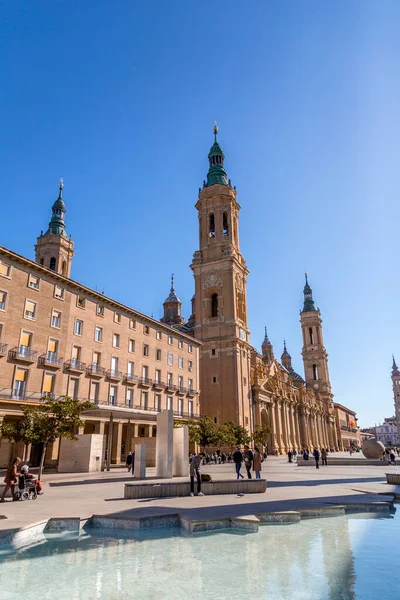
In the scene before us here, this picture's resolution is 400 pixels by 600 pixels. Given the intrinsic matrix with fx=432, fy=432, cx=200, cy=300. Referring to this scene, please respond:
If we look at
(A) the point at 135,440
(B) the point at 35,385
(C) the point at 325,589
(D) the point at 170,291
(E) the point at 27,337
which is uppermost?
(D) the point at 170,291

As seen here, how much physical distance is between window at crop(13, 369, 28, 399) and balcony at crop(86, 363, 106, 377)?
19.7 ft

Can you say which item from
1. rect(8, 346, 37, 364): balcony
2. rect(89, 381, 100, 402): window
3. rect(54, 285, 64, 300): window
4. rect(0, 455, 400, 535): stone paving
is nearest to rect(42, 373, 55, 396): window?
rect(8, 346, 37, 364): balcony

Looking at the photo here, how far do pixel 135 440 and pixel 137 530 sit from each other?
74.5 ft

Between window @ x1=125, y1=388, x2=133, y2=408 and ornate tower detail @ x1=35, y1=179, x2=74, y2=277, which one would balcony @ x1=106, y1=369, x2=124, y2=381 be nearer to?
window @ x1=125, y1=388, x2=133, y2=408

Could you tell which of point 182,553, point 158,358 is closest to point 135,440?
point 158,358

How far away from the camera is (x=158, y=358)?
4562 cm

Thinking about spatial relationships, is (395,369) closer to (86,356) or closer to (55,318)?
(86,356)

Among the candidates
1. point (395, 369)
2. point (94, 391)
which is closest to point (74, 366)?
point (94, 391)

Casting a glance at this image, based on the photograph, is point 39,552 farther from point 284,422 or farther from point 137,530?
point 284,422

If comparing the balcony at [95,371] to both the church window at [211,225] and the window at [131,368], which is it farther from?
the church window at [211,225]

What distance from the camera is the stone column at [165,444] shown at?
70.8ft

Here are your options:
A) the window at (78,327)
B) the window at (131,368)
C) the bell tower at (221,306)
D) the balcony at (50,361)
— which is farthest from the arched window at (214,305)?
the balcony at (50,361)

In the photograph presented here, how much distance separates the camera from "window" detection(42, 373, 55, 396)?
3185 centimetres

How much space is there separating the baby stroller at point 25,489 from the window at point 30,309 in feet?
62.0
